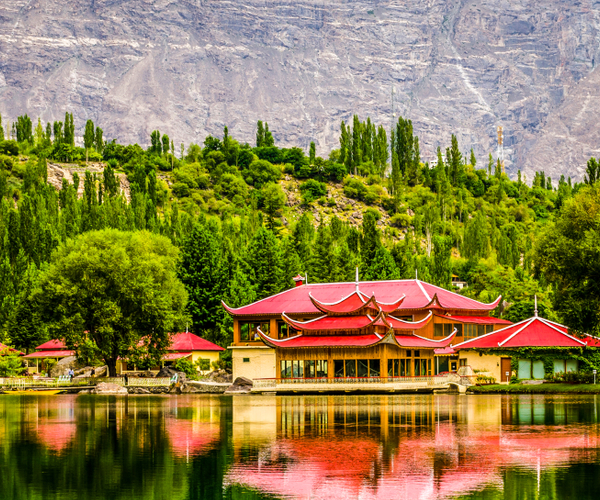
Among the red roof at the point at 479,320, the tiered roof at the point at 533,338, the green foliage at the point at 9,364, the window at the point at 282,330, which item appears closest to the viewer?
the tiered roof at the point at 533,338

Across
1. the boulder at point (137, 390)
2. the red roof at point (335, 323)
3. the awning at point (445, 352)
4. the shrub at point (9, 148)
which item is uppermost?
the shrub at point (9, 148)

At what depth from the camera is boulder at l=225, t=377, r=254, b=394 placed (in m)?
57.7

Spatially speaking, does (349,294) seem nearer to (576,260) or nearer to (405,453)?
(576,260)

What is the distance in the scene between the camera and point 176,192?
14875cm

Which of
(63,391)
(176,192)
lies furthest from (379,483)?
(176,192)

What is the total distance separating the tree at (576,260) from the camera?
4328 centimetres

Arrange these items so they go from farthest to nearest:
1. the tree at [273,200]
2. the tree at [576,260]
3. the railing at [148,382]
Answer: the tree at [273,200] < the railing at [148,382] < the tree at [576,260]

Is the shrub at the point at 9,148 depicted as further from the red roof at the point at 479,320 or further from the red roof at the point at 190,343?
the red roof at the point at 479,320

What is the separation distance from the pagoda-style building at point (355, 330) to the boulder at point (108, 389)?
29.8 feet

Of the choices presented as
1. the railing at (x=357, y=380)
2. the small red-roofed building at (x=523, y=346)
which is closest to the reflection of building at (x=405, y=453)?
the railing at (x=357, y=380)

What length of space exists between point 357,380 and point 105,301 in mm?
16405

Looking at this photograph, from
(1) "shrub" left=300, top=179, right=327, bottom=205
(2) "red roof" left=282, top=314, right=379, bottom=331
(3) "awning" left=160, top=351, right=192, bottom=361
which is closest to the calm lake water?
(2) "red roof" left=282, top=314, right=379, bottom=331

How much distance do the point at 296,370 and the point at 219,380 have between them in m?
8.86

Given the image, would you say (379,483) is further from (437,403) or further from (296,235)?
(296,235)
